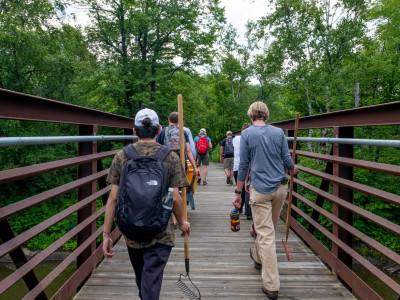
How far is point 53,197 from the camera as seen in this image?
2.56 m

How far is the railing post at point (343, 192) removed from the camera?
3.30m

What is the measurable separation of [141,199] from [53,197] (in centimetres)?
102

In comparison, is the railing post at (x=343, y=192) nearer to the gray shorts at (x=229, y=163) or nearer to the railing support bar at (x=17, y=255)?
the railing support bar at (x=17, y=255)

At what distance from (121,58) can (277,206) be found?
20.0m

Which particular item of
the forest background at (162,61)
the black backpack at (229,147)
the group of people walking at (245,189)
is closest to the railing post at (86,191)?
the group of people walking at (245,189)

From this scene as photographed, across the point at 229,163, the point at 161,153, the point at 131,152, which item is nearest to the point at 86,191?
the point at 131,152

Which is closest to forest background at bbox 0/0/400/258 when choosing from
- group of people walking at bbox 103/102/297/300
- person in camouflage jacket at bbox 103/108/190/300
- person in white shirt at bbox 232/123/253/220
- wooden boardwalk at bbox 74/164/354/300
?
person in white shirt at bbox 232/123/253/220

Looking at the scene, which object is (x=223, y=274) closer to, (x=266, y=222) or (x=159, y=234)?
(x=266, y=222)

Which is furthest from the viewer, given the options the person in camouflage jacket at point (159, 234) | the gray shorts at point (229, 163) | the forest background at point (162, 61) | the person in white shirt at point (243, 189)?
the forest background at point (162, 61)

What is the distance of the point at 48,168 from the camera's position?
2445mm

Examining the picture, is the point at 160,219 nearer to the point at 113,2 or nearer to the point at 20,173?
the point at 20,173

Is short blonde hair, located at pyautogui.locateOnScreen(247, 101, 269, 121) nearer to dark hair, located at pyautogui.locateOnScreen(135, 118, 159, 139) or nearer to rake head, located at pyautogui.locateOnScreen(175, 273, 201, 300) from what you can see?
dark hair, located at pyautogui.locateOnScreen(135, 118, 159, 139)

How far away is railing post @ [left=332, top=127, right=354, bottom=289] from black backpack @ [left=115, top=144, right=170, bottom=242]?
213 centimetres

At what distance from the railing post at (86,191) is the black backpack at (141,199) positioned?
5.19ft
